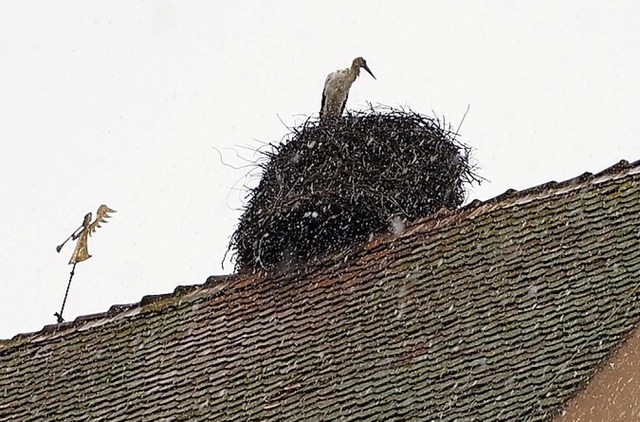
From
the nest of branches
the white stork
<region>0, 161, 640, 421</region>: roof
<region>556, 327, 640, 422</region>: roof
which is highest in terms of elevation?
the white stork

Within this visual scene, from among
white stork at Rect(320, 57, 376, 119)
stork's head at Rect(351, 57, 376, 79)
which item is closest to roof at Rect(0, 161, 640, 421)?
white stork at Rect(320, 57, 376, 119)

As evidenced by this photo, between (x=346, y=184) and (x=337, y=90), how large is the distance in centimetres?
285

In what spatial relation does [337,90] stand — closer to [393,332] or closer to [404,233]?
[404,233]

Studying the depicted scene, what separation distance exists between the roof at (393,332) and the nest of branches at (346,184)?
0.44 m

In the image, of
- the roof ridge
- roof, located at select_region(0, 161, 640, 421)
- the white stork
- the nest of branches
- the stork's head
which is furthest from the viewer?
the stork's head

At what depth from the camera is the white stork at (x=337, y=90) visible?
14023 mm

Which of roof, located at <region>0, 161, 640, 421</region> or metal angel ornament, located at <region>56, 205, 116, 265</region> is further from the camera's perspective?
metal angel ornament, located at <region>56, 205, 116, 265</region>

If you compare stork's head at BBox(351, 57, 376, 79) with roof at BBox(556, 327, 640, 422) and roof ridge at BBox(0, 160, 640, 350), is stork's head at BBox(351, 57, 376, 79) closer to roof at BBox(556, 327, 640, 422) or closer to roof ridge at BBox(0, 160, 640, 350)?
roof ridge at BBox(0, 160, 640, 350)

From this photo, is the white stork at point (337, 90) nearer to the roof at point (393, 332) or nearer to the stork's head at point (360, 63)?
the stork's head at point (360, 63)

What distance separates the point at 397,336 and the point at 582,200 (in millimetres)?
1469

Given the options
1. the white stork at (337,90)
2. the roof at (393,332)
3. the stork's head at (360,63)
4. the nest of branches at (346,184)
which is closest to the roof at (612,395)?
the roof at (393,332)

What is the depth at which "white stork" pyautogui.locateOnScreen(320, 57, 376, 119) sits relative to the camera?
552 inches

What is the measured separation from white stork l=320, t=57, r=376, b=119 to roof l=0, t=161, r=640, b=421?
3.32 meters

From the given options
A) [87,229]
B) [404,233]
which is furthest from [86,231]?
[404,233]
